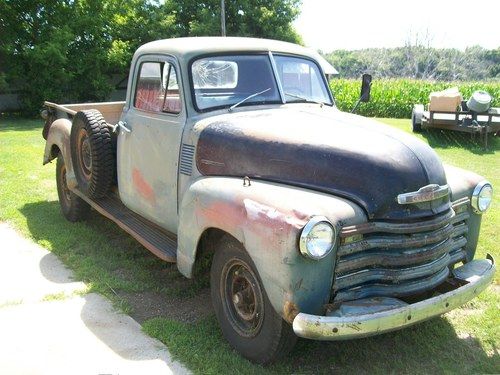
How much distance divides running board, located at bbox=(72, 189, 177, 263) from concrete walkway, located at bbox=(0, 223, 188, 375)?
1.85 feet

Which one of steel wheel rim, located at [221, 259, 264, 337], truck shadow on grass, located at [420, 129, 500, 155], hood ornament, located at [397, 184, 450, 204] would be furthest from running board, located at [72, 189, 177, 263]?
truck shadow on grass, located at [420, 129, 500, 155]

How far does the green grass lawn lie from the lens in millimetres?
3262

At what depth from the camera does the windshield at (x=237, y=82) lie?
161 inches

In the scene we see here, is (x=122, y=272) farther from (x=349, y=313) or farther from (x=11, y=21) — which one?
(x=11, y=21)

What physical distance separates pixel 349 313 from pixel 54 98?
17.4m

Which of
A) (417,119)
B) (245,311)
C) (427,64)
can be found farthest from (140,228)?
(427,64)

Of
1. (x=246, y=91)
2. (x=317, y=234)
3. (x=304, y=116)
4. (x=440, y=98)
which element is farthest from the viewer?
(x=440, y=98)

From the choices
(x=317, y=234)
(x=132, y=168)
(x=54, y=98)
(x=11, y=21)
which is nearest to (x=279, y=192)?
(x=317, y=234)

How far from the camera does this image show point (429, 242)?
121 inches

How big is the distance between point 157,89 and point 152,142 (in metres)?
0.49

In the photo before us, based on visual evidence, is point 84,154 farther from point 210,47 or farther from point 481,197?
point 481,197

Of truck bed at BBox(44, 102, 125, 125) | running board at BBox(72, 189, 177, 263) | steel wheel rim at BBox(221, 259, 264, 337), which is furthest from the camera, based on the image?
truck bed at BBox(44, 102, 125, 125)

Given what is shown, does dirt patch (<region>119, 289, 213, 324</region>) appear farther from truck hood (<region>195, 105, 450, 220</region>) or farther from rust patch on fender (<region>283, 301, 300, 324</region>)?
rust patch on fender (<region>283, 301, 300, 324</region>)

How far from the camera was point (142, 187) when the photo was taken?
4.49 m
